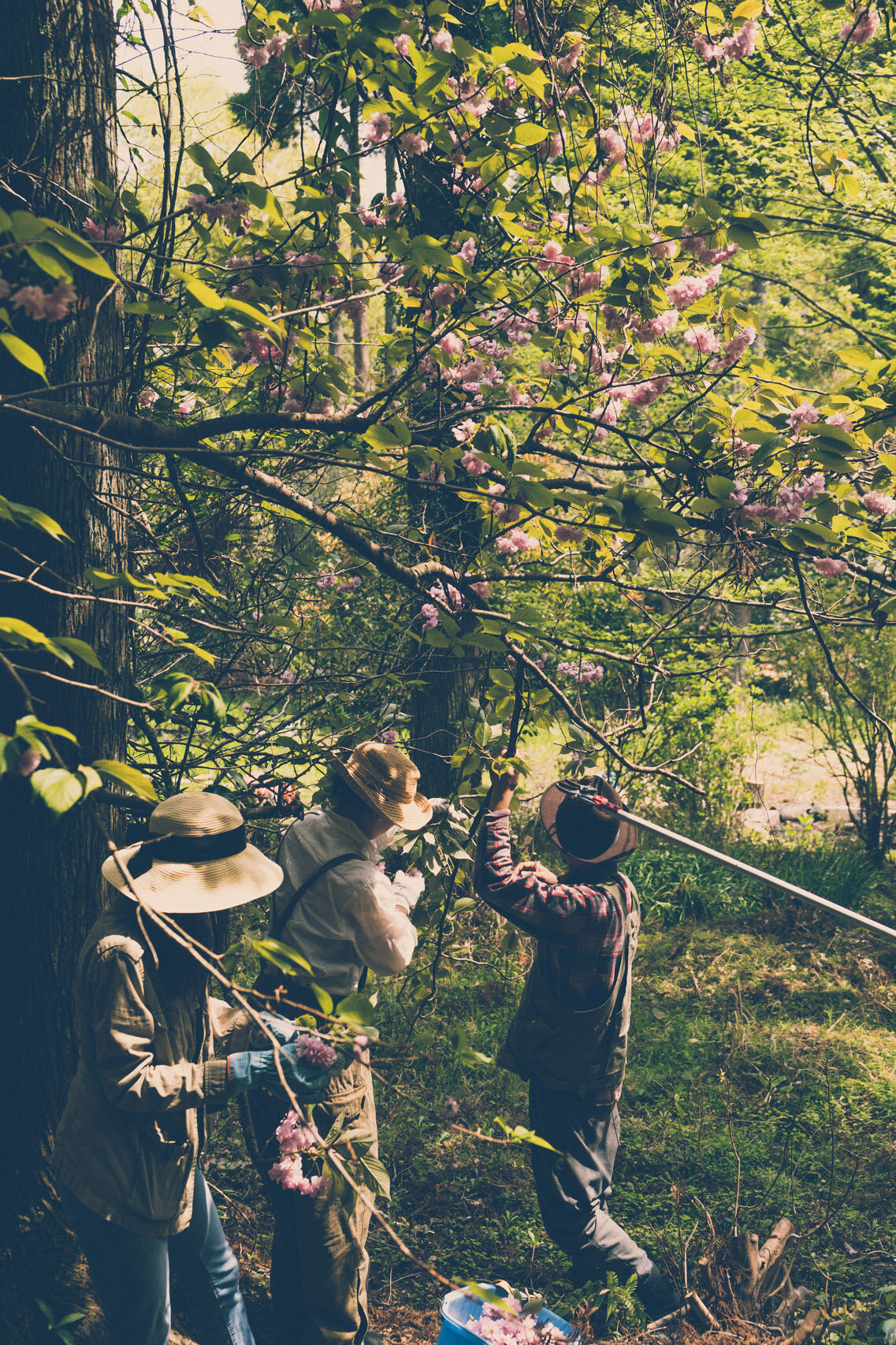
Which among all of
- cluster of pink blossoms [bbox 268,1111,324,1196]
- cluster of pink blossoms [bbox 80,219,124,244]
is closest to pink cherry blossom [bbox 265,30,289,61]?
cluster of pink blossoms [bbox 80,219,124,244]

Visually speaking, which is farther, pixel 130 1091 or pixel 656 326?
pixel 656 326

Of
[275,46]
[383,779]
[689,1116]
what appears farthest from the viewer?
[689,1116]

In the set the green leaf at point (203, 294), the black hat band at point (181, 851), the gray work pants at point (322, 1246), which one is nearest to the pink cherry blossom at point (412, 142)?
the green leaf at point (203, 294)

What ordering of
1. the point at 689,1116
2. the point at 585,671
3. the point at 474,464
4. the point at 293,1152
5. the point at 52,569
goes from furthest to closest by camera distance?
the point at 585,671, the point at 689,1116, the point at 474,464, the point at 52,569, the point at 293,1152

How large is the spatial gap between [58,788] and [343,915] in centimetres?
148

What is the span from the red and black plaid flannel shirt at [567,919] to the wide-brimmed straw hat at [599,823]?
12 cm

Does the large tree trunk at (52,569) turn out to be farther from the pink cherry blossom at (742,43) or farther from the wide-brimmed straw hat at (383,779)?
the pink cherry blossom at (742,43)

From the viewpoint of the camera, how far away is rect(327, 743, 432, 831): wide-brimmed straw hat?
280 centimetres

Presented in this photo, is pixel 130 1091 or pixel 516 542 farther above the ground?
pixel 516 542

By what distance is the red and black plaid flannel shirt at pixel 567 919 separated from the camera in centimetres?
301

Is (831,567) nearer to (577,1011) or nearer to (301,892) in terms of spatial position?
(577,1011)

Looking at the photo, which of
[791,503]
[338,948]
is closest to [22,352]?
[338,948]

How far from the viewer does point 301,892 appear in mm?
2771

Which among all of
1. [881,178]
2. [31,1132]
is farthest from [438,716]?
[881,178]
